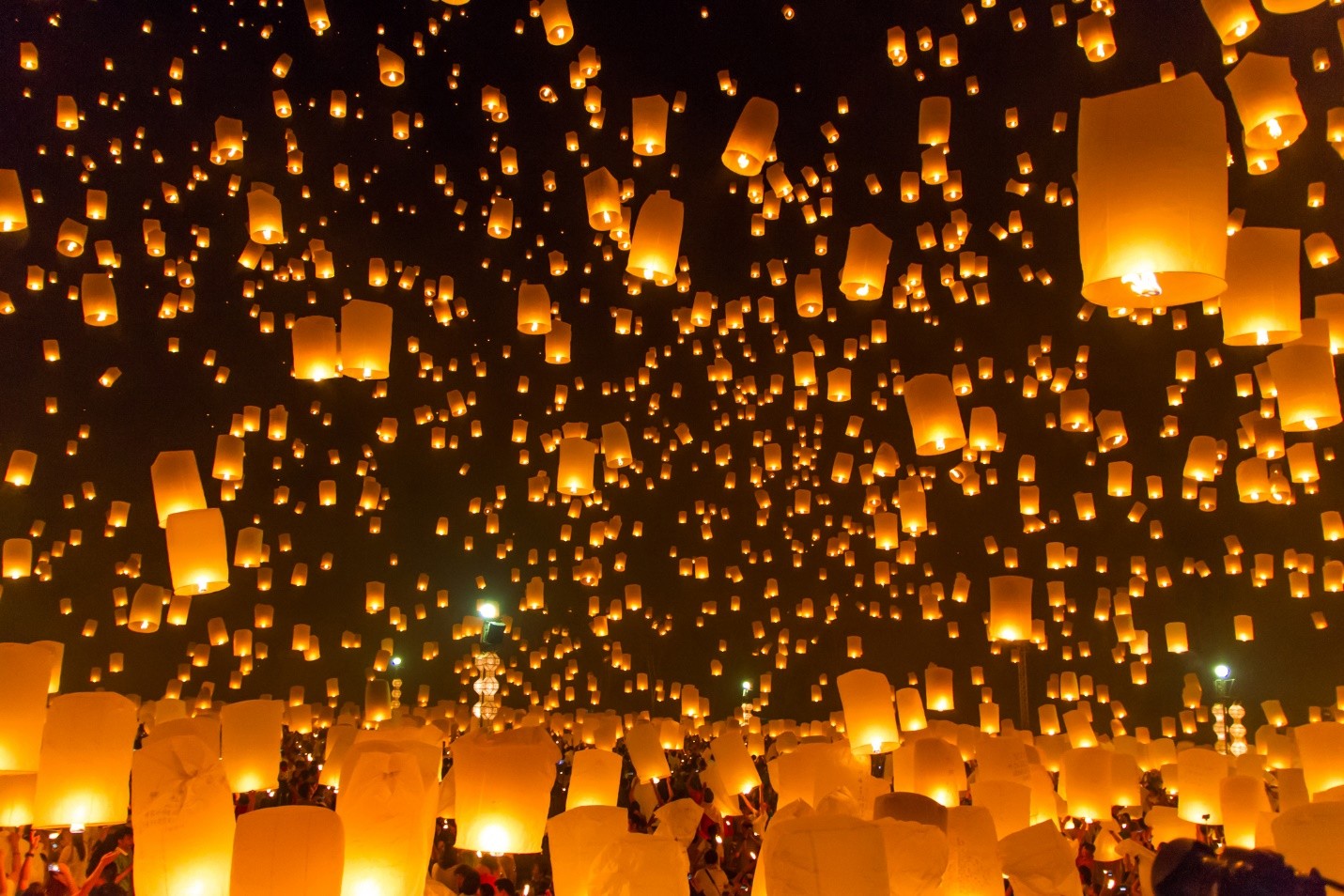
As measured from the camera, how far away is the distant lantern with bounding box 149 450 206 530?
7.20 m

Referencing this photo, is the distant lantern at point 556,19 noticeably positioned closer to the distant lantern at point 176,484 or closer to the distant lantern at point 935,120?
the distant lantern at point 935,120

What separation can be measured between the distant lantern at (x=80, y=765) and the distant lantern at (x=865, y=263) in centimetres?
516

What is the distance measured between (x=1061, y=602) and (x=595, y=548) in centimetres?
705

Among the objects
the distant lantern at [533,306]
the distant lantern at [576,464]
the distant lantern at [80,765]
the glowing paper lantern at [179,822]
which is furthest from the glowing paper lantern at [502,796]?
the distant lantern at [533,306]

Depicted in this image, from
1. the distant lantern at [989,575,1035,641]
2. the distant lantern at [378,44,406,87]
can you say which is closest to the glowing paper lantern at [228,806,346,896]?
the distant lantern at [989,575,1035,641]

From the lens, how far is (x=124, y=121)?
14344mm

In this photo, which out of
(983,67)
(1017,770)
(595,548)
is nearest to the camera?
(1017,770)

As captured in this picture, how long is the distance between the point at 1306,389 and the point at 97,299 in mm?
9949

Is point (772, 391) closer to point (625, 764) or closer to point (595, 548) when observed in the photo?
point (595, 548)

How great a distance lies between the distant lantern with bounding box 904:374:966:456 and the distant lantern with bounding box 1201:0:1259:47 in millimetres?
2547

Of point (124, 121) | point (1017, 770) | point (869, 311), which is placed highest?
point (124, 121)

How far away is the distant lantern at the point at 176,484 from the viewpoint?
7.20m

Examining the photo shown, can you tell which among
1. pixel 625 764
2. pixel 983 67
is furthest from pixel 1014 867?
pixel 983 67

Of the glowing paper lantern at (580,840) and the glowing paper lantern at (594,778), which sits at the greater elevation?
the glowing paper lantern at (594,778)
